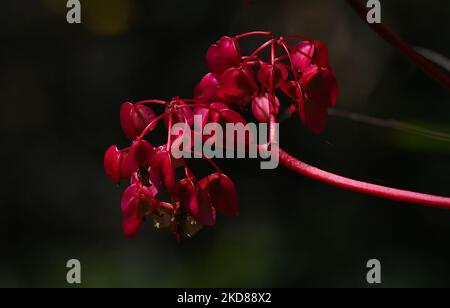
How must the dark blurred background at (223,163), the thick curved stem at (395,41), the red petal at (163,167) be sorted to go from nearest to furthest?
the thick curved stem at (395,41) < the red petal at (163,167) < the dark blurred background at (223,163)

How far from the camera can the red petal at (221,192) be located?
2.46 ft

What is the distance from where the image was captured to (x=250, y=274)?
7.29ft

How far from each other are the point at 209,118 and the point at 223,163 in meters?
1.63

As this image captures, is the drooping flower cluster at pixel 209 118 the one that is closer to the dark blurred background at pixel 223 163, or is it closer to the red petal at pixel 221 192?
the red petal at pixel 221 192

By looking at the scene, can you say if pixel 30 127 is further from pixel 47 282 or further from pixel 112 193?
pixel 47 282

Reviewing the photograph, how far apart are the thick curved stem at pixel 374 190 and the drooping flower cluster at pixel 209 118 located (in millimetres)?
72

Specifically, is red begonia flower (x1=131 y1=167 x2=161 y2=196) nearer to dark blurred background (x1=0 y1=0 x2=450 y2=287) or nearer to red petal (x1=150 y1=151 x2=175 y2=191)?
red petal (x1=150 y1=151 x2=175 y2=191)

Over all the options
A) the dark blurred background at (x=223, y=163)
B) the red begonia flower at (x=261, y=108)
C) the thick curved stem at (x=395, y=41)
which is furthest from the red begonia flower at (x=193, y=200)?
the dark blurred background at (x=223, y=163)

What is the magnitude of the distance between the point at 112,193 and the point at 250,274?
51cm

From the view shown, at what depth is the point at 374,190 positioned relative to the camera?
0.64 m

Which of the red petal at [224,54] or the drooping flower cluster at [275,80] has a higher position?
the red petal at [224,54]

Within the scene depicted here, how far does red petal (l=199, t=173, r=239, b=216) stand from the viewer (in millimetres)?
750

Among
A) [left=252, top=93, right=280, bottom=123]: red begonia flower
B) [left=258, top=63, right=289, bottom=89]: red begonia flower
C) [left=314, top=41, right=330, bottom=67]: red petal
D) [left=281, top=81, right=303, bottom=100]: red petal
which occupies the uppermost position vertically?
[left=314, top=41, right=330, bottom=67]: red petal

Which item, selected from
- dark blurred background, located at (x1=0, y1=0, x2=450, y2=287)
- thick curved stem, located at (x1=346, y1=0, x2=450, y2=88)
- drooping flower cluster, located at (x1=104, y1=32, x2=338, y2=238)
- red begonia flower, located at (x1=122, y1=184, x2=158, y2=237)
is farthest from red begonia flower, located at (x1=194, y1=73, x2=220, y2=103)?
dark blurred background, located at (x1=0, y1=0, x2=450, y2=287)
